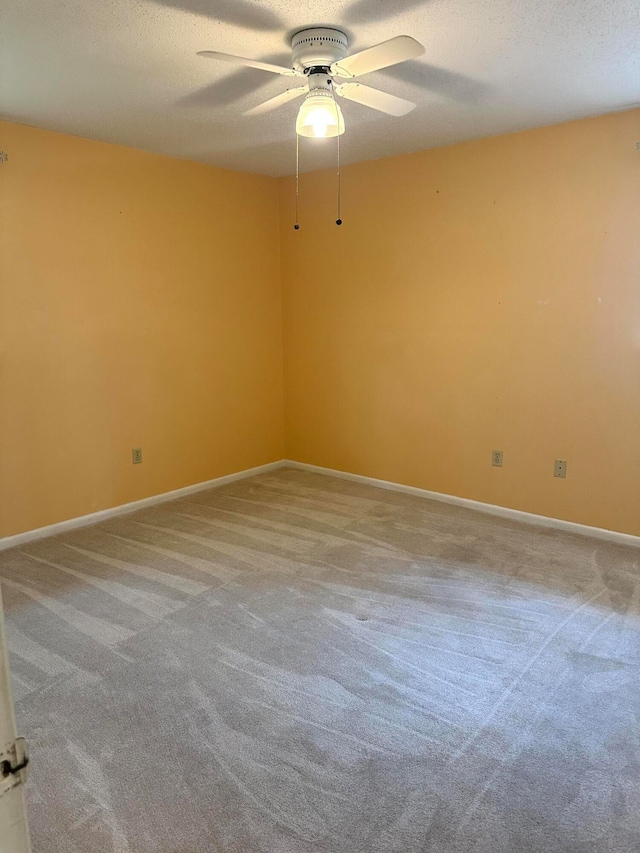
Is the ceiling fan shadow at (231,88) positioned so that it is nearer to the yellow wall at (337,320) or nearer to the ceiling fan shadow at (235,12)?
the ceiling fan shadow at (235,12)

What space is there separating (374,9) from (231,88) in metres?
0.88

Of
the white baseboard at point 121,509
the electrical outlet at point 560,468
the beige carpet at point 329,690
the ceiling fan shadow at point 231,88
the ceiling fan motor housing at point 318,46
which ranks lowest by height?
the beige carpet at point 329,690

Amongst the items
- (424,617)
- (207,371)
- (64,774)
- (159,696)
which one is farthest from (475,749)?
(207,371)

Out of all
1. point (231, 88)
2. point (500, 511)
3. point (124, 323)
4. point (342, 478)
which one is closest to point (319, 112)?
point (231, 88)

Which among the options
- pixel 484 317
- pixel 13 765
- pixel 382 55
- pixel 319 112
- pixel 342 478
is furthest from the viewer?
pixel 342 478

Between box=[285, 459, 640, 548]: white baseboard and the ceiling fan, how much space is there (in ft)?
8.09

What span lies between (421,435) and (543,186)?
1.74 m

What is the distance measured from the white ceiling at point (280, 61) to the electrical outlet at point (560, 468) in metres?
1.91

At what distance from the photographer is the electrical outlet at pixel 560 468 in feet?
11.8

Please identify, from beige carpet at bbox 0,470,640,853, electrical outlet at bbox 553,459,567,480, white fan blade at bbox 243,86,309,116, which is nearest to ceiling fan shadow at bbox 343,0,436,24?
white fan blade at bbox 243,86,309,116

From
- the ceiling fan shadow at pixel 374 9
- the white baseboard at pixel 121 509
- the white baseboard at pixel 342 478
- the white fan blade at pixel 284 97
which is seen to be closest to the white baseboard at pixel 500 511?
the white baseboard at pixel 342 478

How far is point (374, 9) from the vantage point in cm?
197

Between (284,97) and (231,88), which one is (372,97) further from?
(231,88)

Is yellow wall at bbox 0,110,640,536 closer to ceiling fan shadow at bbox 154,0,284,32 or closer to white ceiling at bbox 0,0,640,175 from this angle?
white ceiling at bbox 0,0,640,175
